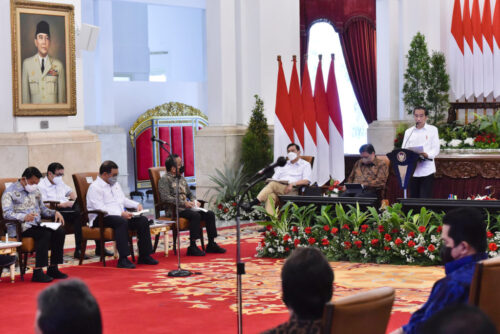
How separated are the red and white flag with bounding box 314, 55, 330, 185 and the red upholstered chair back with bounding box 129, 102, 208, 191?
469cm

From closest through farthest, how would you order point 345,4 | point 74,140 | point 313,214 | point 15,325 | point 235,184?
point 15,325
point 313,214
point 74,140
point 235,184
point 345,4

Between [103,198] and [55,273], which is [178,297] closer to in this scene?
[55,273]

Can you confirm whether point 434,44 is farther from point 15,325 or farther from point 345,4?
point 15,325

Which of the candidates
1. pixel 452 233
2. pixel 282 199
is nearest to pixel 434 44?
pixel 282 199

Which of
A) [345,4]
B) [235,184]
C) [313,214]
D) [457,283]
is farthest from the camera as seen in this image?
[345,4]

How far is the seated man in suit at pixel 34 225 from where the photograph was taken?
8.28 metres

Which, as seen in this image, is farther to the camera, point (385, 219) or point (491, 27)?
point (491, 27)

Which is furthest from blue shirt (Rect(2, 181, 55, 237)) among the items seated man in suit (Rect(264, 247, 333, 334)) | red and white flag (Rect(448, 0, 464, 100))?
red and white flag (Rect(448, 0, 464, 100))

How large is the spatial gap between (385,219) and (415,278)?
3.79ft

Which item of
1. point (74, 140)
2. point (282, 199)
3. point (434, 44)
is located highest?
point (434, 44)

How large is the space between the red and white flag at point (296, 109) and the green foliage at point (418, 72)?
3667mm

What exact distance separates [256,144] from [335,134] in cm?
133

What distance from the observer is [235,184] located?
1379cm

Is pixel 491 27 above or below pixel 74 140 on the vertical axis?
above
